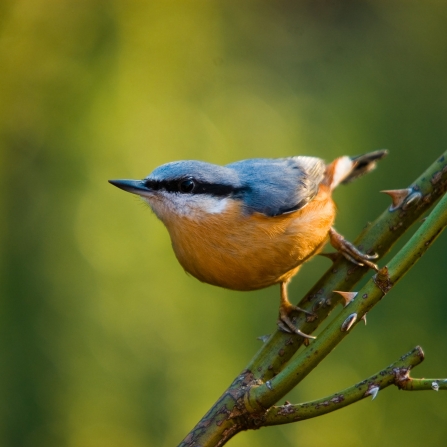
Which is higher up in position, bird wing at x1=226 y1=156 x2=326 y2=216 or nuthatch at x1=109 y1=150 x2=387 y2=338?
bird wing at x1=226 y1=156 x2=326 y2=216

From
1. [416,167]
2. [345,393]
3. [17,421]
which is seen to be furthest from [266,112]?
[345,393]

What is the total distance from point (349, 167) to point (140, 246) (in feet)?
3.73

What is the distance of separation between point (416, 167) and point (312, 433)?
5.94 feet

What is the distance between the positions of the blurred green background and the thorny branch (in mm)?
1126

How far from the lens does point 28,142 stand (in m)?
3.62

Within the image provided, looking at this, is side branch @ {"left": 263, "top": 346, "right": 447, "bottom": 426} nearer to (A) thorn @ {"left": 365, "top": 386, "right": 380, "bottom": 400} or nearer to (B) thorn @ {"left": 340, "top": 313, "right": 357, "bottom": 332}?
(A) thorn @ {"left": 365, "top": 386, "right": 380, "bottom": 400}

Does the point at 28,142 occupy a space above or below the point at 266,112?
below

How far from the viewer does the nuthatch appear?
247 centimetres

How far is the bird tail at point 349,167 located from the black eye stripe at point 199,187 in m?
0.71

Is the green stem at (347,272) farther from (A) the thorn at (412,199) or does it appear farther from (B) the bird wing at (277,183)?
(B) the bird wing at (277,183)

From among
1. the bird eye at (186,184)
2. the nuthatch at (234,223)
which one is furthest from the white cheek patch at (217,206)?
the bird eye at (186,184)

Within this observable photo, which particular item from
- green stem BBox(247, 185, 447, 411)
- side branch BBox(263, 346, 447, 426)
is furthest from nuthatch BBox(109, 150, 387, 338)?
side branch BBox(263, 346, 447, 426)

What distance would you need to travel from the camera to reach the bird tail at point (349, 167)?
3.20m

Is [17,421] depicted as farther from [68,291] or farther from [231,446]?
[231,446]
